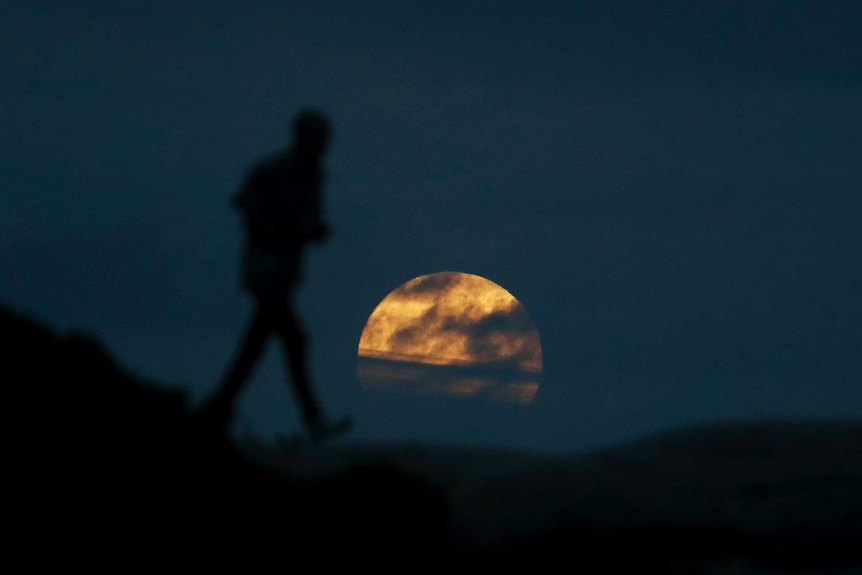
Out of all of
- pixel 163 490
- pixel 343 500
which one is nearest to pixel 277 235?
pixel 343 500

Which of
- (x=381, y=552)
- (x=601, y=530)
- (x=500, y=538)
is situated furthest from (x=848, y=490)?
(x=381, y=552)

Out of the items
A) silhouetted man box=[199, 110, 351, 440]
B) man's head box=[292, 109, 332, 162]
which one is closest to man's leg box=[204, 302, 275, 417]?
silhouetted man box=[199, 110, 351, 440]

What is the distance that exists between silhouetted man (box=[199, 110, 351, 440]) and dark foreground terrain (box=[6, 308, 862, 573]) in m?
0.61

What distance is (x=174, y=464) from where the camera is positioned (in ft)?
26.8

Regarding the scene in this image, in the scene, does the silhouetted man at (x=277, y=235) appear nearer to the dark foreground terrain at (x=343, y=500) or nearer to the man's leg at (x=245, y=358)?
the man's leg at (x=245, y=358)

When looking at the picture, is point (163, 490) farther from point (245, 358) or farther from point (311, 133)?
point (311, 133)

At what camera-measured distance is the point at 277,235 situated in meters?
9.45

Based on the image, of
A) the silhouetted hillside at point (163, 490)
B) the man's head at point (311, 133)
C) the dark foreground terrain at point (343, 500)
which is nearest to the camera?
the silhouetted hillside at point (163, 490)

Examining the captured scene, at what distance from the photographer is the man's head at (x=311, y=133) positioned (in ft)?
30.5

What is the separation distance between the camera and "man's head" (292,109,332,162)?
9.30 meters

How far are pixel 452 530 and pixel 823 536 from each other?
125 inches

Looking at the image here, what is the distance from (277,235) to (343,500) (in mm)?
2284

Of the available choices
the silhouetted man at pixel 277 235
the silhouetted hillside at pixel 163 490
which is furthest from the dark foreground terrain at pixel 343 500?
the silhouetted man at pixel 277 235

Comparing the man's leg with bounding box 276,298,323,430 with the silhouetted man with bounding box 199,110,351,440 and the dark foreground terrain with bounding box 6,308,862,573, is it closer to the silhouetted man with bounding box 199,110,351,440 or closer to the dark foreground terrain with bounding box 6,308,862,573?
the silhouetted man with bounding box 199,110,351,440
